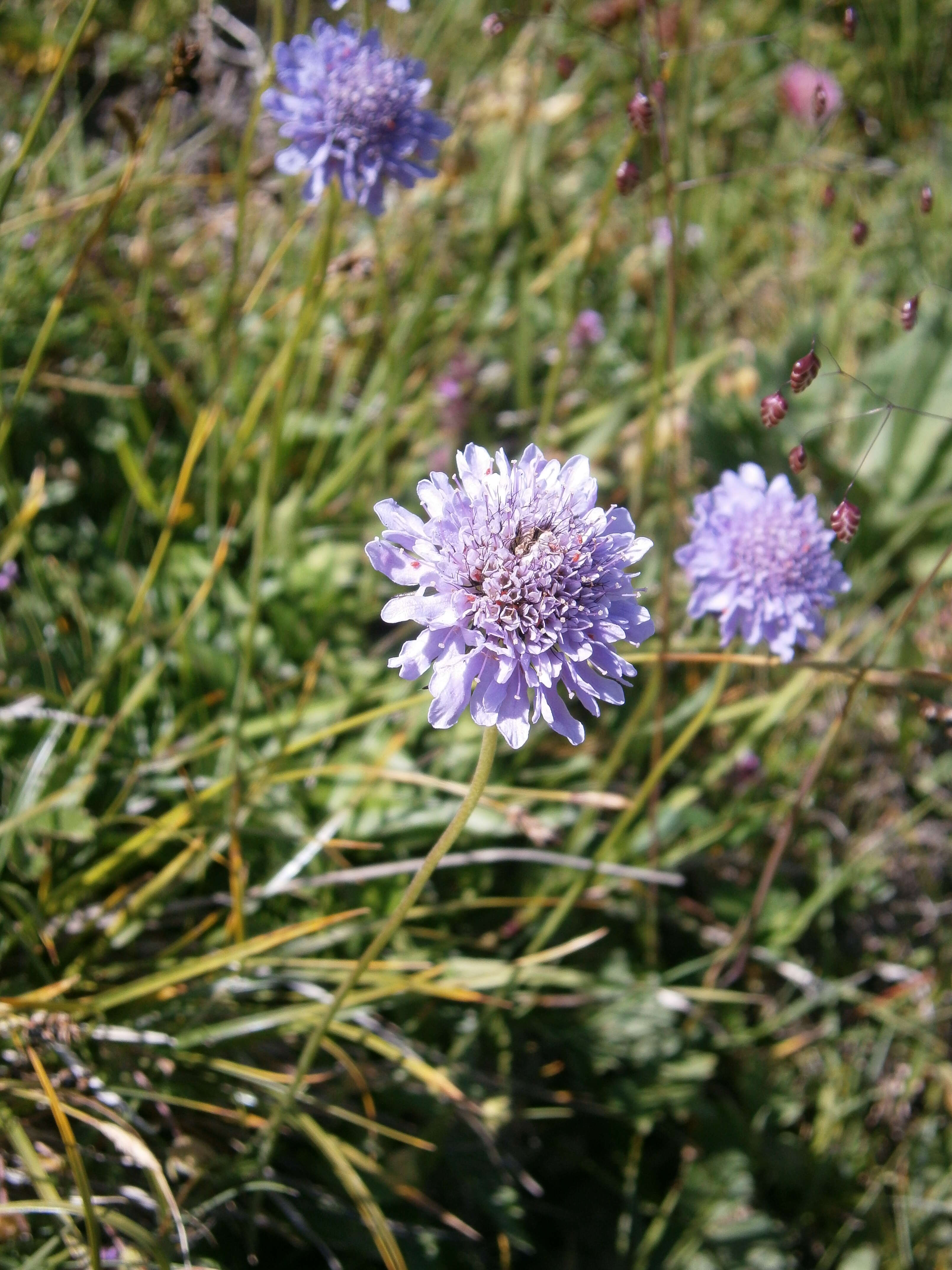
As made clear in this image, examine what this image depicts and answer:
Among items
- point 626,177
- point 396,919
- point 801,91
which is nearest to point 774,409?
point 626,177

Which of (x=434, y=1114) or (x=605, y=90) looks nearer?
(x=434, y=1114)

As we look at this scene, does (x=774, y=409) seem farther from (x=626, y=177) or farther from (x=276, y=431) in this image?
(x=276, y=431)

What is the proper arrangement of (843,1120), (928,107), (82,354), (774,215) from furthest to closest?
1. (928,107)
2. (774,215)
3. (82,354)
4. (843,1120)

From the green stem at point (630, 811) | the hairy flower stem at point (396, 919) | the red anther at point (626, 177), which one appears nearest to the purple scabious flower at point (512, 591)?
the hairy flower stem at point (396, 919)

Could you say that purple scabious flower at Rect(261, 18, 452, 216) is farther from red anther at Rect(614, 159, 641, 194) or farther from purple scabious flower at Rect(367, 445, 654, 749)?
purple scabious flower at Rect(367, 445, 654, 749)

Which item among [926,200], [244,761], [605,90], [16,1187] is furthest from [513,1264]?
[605,90]

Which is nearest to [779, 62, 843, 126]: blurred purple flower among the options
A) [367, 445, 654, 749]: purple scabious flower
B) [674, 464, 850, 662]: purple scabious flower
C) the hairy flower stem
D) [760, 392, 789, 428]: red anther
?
[674, 464, 850, 662]: purple scabious flower

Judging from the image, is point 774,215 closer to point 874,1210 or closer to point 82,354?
point 82,354
